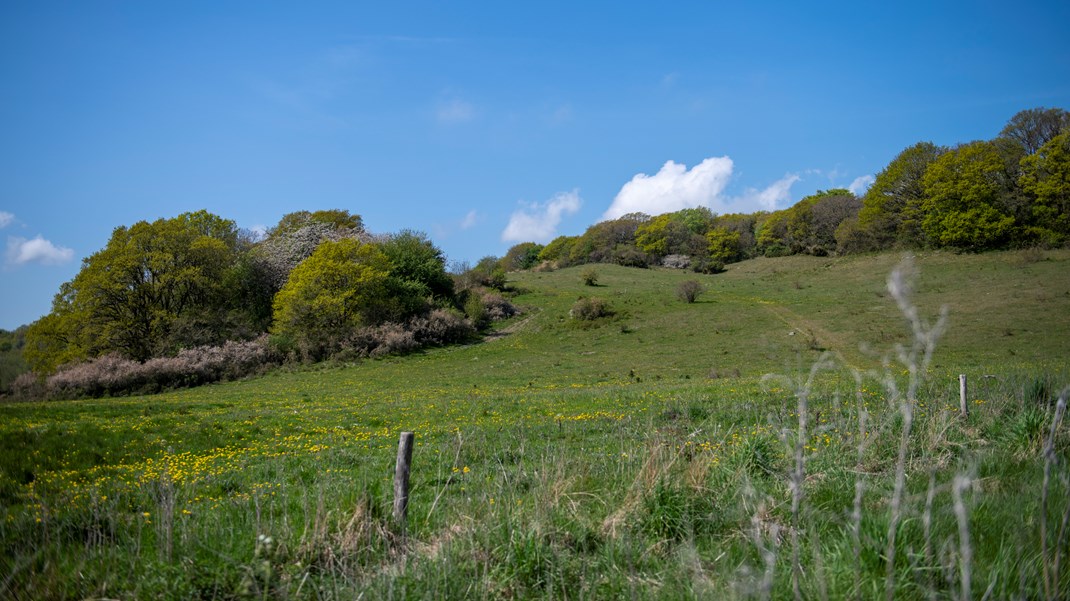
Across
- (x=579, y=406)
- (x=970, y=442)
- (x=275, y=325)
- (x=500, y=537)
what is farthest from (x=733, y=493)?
(x=275, y=325)

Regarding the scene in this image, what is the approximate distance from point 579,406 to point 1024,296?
1489 inches

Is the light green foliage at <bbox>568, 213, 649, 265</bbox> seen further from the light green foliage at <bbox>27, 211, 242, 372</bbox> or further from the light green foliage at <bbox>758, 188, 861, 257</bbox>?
the light green foliage at <bbox>27, 211, 242, 372</bbox>

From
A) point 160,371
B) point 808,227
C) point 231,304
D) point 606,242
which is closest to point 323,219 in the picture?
point 231,304

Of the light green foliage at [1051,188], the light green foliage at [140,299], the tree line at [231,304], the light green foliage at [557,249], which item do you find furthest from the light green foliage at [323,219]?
the light green foliage at [1051,188]

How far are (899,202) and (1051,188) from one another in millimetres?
13382

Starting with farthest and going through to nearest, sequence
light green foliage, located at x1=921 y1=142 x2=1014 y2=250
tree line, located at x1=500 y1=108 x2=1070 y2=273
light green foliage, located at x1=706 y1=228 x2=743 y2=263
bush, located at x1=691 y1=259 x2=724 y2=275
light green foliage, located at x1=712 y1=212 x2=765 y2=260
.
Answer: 1. light green foliage, located at x1=712 y1=212 x2=765 y2=260
2. light green foliage, located at x1=706 y1=228 x2=743 y2=263
3. bush, located at x1=691 y1=259 x2=724 y2=275
4. light green foliage, located at x1=921 y1=142 x2=1014 y2=250
5. tree line, located at x1=500 y1=108 x2=1070 y2=273

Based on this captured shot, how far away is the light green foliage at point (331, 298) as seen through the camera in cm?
4259

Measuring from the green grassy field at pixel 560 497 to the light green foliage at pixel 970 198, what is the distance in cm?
4622

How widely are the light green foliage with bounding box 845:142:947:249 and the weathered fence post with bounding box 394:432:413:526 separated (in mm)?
67384

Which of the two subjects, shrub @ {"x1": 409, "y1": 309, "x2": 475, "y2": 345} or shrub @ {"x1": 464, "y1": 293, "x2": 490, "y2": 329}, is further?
shrub @ {"x1": 464, "y1": 293, "x2": 490, "y2": 329}

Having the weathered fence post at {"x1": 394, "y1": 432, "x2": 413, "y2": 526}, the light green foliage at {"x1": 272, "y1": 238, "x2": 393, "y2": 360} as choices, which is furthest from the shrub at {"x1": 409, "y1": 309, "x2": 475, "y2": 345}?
the weathered fence post at {"x1": 394, "y1": 432, "x2": 413, "y2": 526}

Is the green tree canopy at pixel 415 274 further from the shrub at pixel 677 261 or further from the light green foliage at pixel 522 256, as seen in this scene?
the light green foliage at pixel 522 256

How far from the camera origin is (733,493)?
5949 mm

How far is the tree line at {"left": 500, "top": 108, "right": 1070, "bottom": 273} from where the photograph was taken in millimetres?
51406
